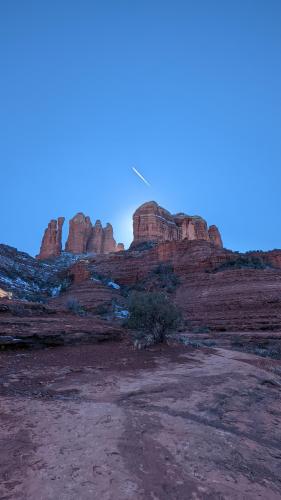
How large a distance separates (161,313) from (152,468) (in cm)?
1134

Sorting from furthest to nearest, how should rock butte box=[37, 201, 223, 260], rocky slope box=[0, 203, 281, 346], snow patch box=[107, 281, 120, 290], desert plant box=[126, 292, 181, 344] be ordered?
rock butte box=[37, 201, 223, 260], snow patch box=[107, 281, 120, 290], rocky slope box=[0, 203, 281, 346], desert plant box=[126, 292, 181, 344]

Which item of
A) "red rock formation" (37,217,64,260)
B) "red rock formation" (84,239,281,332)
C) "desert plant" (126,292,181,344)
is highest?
"red rock formation" (37,217,64,260)

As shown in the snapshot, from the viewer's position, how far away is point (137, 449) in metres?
4.13

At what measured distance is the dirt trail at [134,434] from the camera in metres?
3.35

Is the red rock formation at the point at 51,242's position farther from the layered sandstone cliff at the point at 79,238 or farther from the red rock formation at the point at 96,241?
the red rock formation at the point at 96,241

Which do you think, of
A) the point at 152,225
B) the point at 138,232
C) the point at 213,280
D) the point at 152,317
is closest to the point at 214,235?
the point at 152,225

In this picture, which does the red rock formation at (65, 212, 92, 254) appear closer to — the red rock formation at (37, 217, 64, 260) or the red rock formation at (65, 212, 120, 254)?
the red rock formation at (65, 212, 120, 254)

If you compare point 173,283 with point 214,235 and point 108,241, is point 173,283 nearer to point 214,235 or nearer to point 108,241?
point 214,235

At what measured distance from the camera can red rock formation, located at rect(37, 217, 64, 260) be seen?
82.9 metres

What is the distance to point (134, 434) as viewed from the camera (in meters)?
4.60

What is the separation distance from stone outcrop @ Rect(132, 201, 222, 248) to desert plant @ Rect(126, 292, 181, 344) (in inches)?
2178

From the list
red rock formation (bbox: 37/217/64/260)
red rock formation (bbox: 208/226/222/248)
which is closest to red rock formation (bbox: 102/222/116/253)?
red rock formation (bbox: 37/217/64/260)

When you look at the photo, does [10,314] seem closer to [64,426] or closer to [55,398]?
[55,398]


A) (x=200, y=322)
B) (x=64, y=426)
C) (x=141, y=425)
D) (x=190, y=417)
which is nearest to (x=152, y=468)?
(x=141, y=425)
